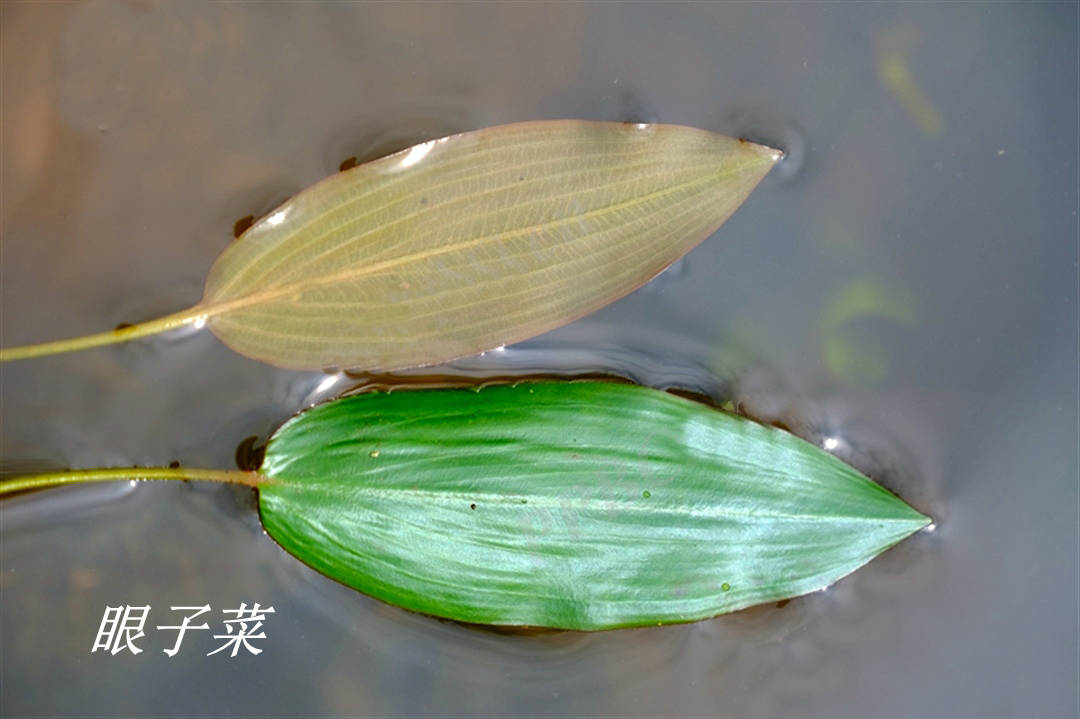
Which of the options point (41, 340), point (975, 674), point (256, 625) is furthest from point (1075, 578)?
point (41, 340)

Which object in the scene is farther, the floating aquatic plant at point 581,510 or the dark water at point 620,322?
the dark water at point 620,322

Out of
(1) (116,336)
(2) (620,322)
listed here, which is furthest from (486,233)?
(1) (116,336)

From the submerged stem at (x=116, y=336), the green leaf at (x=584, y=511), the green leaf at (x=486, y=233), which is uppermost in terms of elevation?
the green leaf at (x=486, y=233)

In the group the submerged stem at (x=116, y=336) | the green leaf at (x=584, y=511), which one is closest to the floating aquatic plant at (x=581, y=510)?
the green leaf at (x=584, y=511)

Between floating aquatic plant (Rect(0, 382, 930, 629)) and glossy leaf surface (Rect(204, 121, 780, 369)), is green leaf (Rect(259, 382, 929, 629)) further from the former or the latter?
glossy leaf surface (Rect(204, 121, 780, 369))


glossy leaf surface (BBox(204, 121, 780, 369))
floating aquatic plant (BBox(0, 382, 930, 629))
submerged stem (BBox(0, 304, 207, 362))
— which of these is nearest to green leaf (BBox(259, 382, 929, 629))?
floating aquatic plant (BBox(0, 382, 930, 629))

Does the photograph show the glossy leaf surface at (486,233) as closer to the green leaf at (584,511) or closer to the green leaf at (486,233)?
the green leaf at (486,233)

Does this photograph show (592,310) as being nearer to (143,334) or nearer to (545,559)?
(545,559)
